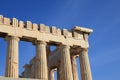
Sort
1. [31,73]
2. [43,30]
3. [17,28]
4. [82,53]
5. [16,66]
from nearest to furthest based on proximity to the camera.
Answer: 1. [16,66]
2. [17,28]
3. [43,30]
4. [82,53]
5. [31,73]

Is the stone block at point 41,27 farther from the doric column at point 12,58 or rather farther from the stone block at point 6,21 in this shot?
the stone block at point 6,21

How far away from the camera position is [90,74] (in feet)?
94.8

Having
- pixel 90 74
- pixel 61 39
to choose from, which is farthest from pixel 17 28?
pixel 90 74

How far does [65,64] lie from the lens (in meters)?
27.8

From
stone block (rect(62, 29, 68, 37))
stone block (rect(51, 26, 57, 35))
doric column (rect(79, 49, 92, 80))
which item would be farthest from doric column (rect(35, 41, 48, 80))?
doric column (rect(79, 49, 92, 80))

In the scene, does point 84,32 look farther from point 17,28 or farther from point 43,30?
point 17,28

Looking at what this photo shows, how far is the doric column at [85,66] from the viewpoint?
28.6m

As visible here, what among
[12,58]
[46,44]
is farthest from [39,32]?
[12,58]

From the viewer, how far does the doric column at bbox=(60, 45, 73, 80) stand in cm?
2717

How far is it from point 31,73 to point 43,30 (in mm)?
8357

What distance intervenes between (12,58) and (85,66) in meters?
9.04

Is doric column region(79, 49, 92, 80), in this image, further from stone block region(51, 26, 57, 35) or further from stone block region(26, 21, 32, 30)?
stone block region(26, 21, 32, 30)

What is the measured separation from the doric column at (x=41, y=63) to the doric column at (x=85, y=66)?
5.02m

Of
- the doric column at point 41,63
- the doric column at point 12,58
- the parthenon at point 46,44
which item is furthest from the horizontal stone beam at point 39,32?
the doric column at point 41,63
